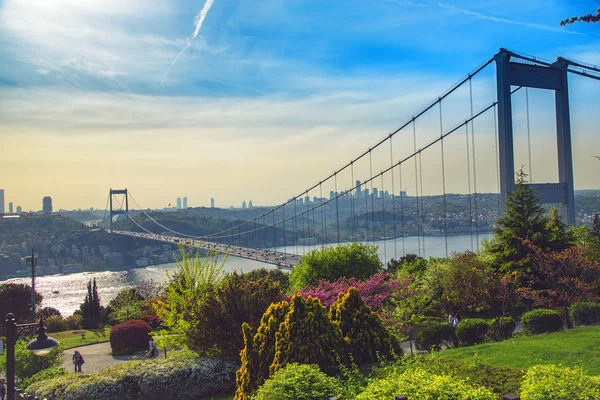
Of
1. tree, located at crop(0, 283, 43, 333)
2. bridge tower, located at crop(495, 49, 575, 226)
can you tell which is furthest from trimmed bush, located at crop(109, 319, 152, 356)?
bridge tower, located at crop(495, 49, 575, 226)

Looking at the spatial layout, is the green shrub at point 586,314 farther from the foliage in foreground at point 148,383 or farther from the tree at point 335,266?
the tree at point 335,266

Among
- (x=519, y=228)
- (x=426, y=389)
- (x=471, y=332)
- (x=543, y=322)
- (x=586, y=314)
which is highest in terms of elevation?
(x=519, y=228)

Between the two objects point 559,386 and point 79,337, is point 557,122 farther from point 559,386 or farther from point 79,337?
point 79,337

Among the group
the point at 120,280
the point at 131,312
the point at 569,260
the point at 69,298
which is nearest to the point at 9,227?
the point at 120,280

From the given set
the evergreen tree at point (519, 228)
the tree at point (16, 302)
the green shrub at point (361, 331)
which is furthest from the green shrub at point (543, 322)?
the tree at point (16, 302)

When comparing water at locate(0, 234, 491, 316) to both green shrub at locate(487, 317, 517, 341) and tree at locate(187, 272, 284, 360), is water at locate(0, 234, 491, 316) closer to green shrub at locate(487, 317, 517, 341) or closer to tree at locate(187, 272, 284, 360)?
green shrub at locate(487, 317, 517, 341)

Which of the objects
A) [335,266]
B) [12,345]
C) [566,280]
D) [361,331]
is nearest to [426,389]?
[361,331]
